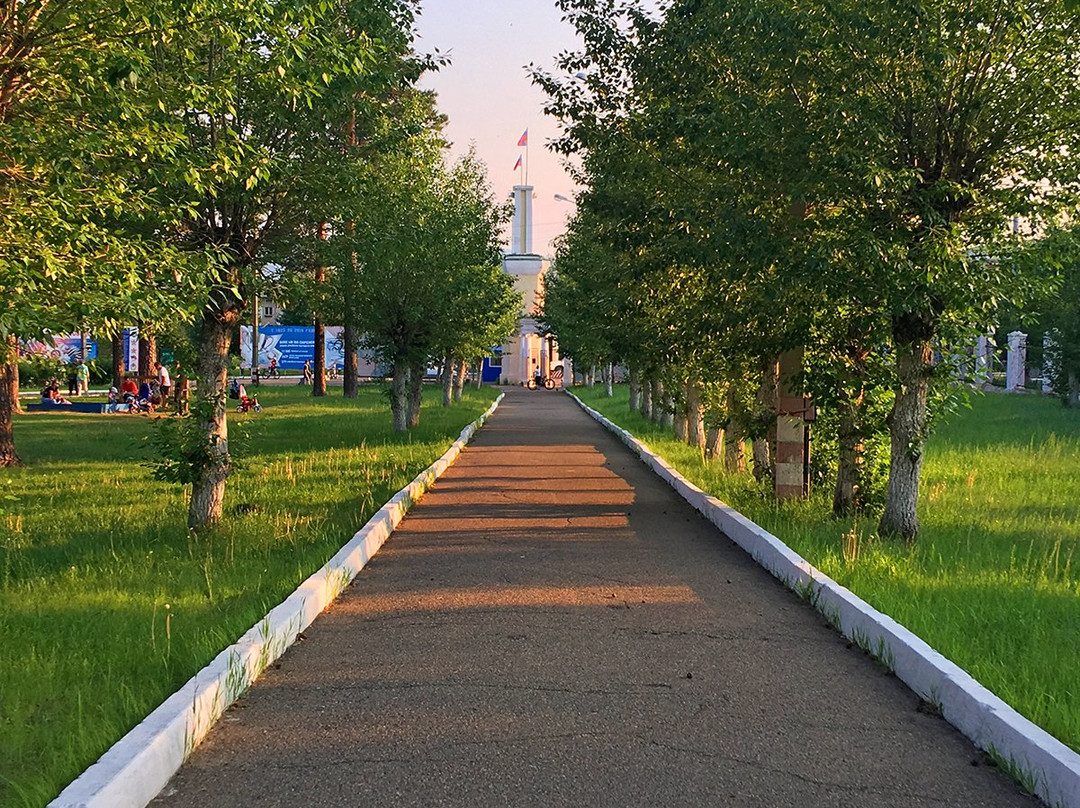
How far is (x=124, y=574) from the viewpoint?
26.0 feet

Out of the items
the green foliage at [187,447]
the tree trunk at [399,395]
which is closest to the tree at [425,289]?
the tree trunk at [399,395]

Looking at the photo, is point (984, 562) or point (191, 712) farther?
point (984, 562)

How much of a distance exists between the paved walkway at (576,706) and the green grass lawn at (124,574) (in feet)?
1.57

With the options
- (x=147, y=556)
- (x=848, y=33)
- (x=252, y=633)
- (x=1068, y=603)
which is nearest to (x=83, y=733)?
(x=252, y=633)

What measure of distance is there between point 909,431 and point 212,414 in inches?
267

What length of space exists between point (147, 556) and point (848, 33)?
24.6 feet

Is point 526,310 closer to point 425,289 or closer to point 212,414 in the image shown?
point 425,289

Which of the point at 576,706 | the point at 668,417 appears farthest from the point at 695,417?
the point at 576,706

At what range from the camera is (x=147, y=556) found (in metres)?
8.71

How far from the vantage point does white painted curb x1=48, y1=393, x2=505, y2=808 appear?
376 centimetres

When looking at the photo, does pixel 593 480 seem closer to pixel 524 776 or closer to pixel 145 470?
pixel 145 470

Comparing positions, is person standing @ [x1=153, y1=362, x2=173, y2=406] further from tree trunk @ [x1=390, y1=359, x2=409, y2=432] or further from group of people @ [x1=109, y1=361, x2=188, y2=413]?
tree trunk @ [x1=390, y1=359, x2=409, y2=432]

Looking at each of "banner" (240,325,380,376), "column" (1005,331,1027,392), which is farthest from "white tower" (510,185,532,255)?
"column" (1005,331,1027,392)

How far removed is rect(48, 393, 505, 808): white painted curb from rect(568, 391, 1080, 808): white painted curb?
3534 millimetres
